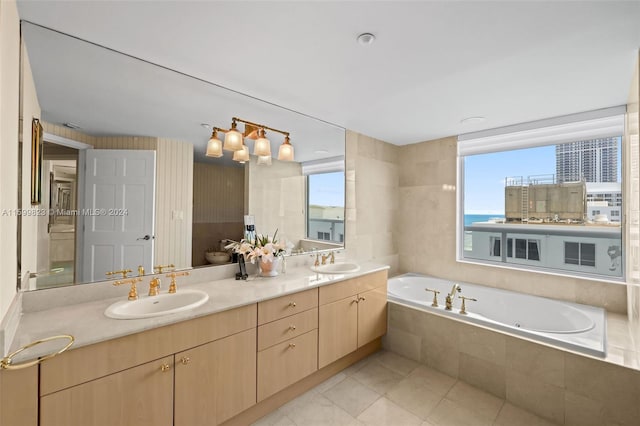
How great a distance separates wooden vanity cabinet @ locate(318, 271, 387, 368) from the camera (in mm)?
2190

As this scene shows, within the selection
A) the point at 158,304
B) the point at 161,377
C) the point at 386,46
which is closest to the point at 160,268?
the point at 158,304

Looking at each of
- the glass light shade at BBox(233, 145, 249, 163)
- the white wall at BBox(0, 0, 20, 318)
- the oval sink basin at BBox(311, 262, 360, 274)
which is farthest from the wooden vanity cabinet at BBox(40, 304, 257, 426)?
the glass light shade at BBox(233, 145, 249, 163)

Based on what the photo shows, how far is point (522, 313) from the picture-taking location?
9.23 feet

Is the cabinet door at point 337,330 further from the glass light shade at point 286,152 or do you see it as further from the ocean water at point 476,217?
the ocean water at point 476,217

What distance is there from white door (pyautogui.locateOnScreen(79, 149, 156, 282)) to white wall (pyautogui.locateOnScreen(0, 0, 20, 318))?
34cm

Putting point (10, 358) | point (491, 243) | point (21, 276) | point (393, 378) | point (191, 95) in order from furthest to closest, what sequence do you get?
point (491, 243)
point (393, 378)
point (191, 95)
point (21, 276)
point (10, 358)

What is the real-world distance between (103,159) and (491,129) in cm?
357

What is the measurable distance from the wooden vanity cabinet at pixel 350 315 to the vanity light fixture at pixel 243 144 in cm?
124

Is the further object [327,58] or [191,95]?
[191,95]

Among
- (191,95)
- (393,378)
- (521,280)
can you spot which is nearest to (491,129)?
(521,280)

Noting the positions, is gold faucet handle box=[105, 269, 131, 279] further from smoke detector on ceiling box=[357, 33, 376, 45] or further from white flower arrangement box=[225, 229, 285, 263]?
smoke detector on ceiling box=[357, 33, 376, 45]

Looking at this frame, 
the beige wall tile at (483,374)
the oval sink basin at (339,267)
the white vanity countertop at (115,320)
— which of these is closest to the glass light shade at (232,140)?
the white vanity countertop at (115,320)

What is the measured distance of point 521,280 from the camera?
294 centimetres

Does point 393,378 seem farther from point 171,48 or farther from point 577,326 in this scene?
point 171,48
